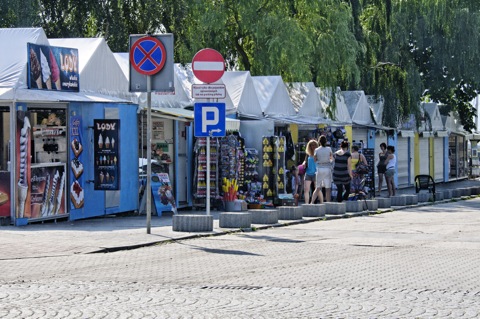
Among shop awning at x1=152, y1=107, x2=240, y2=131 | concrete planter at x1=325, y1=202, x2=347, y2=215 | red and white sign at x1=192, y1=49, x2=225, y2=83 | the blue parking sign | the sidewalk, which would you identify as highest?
red and white sign at x1=192, y1=49, x2=225, y2=83

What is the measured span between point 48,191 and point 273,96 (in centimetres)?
1220

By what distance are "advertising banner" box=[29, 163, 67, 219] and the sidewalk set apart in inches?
9.8

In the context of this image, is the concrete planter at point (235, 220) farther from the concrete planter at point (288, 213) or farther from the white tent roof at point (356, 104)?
the white tent roof at point (356, 104)

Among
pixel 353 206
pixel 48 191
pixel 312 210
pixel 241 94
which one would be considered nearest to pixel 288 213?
pixel 312 210

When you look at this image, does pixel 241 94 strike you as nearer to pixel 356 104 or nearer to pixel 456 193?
pixel 456 193

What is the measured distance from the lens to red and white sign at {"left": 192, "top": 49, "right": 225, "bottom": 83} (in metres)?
18.7

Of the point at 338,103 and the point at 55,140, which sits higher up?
the point at 338,103

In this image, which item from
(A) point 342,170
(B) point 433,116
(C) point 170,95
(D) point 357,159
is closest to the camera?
(C) point 170,95

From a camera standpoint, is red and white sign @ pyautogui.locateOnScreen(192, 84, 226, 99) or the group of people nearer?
red and white sign @ pyautogui.locateOnScreen(192, 84, 226, 99)

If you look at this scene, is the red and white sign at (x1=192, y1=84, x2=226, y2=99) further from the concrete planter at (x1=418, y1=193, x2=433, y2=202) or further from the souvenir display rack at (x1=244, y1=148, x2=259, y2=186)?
the concrete planter at (x1=418, y1=193, x2=433, y2=202)

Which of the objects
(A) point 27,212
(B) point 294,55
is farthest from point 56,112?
(B) point 294,55

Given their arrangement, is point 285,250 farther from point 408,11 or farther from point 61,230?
point 408,11

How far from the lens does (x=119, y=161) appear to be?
69.9ft

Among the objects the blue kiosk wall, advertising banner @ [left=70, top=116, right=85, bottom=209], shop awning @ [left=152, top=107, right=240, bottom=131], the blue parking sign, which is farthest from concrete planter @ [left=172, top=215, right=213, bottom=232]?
shop awning @ [left=152, top=107, right=240, bottom=131]
